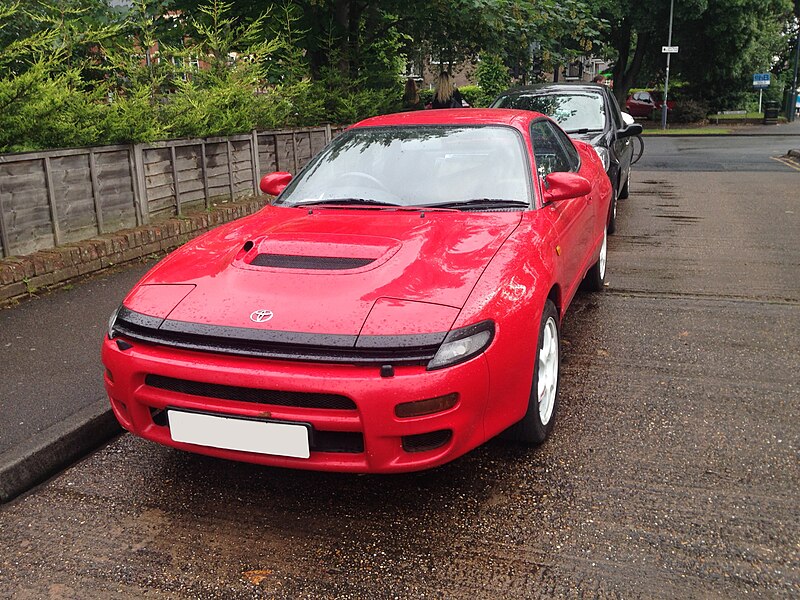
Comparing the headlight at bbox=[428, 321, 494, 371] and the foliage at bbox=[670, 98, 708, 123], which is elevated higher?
the headlight at bbox=[428, 321, 494, 371]

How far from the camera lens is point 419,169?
165 inches

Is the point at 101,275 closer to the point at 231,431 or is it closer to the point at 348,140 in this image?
the point at 348,140

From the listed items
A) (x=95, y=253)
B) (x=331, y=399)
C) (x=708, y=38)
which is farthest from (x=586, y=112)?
(x=708, y=38)

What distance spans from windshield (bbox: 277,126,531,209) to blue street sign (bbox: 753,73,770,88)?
34548 mm

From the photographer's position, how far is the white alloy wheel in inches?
133

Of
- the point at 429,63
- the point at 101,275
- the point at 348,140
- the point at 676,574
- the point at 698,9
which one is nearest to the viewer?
the point at 676,574

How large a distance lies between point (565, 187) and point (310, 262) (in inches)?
61.5

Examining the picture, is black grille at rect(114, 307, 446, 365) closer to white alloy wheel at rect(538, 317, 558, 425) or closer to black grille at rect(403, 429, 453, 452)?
black grille at rect(403, 429, 453, 452)

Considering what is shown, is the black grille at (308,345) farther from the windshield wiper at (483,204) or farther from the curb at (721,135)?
the curb at (721,135)

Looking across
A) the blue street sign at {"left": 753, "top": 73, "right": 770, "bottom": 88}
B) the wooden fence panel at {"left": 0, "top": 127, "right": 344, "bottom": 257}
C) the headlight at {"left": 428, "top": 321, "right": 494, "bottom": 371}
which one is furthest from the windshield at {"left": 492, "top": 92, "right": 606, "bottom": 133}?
the blue street sign at {"left": 753, "top": 73, "right": 770, "bottom": 88}

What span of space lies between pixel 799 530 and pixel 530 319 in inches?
49.2

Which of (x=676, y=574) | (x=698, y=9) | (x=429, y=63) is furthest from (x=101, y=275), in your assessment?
(x=698, y=9)

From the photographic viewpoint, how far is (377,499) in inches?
123

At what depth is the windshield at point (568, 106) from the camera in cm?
917
